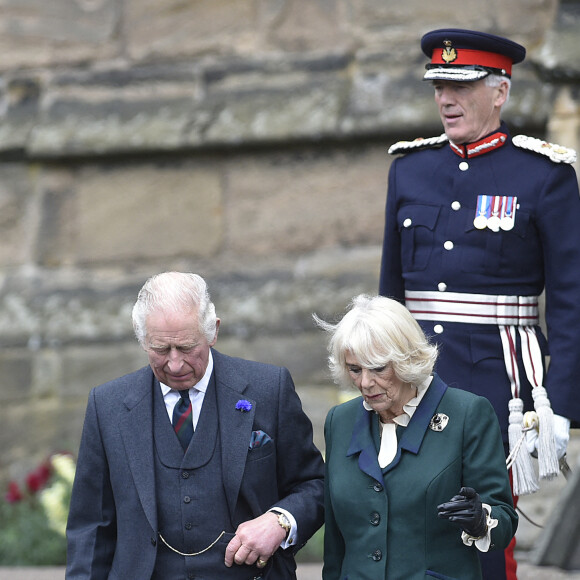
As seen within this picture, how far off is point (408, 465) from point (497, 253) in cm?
90

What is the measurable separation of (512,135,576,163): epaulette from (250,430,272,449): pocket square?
1.27 m

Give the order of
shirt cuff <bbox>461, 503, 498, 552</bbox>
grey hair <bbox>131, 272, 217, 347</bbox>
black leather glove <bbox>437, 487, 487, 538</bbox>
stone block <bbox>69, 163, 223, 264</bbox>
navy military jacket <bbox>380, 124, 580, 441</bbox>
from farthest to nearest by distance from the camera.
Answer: stone block <bbox>69, 163, 223, 264</bbox> < navy military jacket <bbox>380, 124, 580, 441</bbox> < grey hair <bbox>131, 272, 217, 347</bbox> < shirt cuff <bbox>461, 503, 498, 552</bbox> < black leather glove <bbox>437, 487, 487, 538</bbox>

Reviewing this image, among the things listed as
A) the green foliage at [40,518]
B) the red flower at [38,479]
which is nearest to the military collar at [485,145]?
the green foliage at [40,518]

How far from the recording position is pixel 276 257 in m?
6.12

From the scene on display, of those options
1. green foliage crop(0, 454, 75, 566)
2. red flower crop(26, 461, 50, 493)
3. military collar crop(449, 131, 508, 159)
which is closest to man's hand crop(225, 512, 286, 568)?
military collar crop(449, 131, 508, 159)

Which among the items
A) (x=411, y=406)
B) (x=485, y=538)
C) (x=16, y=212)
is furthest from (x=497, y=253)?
(x=16, y=212)

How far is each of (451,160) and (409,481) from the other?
1256mm

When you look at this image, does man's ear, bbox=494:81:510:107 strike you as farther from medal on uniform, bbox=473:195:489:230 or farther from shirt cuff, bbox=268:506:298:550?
shirt cuff, bbox=268:506:298:550

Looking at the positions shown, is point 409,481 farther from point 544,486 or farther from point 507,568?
point 544,486

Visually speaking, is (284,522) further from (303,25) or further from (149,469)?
(303,25)

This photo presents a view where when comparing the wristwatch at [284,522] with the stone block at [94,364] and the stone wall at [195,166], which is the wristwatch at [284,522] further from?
the stone block at [94,364]

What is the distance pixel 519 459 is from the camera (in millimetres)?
3656

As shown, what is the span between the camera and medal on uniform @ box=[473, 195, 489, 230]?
12.6 feet

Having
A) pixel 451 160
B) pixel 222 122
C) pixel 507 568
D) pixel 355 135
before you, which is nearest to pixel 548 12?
pixel 355 135
